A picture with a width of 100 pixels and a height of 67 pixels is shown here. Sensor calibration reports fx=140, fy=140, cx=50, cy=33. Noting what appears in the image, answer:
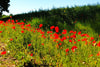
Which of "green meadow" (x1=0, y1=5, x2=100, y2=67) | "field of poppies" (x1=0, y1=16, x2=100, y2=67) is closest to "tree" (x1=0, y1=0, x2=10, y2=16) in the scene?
"green meadow" (x1=0, y1=5, x2=100, y2=67)

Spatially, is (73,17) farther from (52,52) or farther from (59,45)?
(52,52)

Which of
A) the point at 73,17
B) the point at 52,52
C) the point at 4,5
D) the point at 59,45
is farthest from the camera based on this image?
the point at 4,5

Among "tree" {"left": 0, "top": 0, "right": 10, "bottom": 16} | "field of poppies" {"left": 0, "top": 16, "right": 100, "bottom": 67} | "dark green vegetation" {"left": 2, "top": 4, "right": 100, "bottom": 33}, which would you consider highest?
"tree" {"left": 0, "top": 0, "right": 10, "bottom": 16}

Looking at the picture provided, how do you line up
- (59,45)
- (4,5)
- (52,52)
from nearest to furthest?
(52,52)
(59,45)
(4,5)

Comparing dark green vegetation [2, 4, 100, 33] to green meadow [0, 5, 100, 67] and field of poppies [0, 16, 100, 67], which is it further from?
field of poppies [0, 16, 100, 67]

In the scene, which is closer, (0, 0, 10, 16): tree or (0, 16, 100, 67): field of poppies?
(0, 16, 100, 67): field of poppies

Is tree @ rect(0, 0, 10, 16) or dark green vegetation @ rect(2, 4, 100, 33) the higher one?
tree @ rect(0, 0, 10, 16)

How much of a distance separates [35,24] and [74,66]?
17.7 ft

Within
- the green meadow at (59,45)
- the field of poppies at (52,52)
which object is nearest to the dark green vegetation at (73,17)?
the green meadow at (59,45)

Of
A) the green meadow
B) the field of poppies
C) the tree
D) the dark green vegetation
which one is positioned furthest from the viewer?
the tree

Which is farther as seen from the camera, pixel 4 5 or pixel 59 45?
pixel 4 5

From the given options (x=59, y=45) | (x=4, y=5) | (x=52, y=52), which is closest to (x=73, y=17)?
(x=59, y=45)

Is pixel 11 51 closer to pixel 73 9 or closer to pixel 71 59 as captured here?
pixel 71 59

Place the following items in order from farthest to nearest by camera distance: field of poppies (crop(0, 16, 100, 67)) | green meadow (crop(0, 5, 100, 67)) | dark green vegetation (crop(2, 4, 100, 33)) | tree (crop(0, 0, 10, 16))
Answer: tree (crop(0, 0, 10, 16)) < dark green vegetation (crop(2, 4, 100, 33)) < green meadow (crop(0, 5, 100, 67)) < field of poppies (crop(0, 16, 100, 67))
